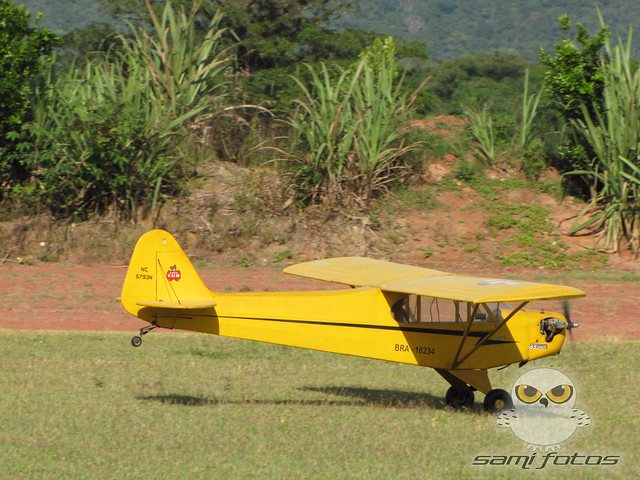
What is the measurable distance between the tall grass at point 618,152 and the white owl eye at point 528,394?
31.9 feet

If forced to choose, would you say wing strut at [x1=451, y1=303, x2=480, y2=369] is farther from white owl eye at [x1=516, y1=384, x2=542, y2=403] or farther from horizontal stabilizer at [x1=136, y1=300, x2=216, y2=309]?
horizontal stabilizer at [x1=136, y1=300, x2=216, y2=309]

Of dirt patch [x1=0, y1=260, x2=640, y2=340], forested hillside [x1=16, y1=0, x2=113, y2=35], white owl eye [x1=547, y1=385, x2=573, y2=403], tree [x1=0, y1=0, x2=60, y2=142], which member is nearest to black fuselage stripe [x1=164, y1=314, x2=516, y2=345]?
white owl eye [x1=547, y1=385, x2=573, y2=403]

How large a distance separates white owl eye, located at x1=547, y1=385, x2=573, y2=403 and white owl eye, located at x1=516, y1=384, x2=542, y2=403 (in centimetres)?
17

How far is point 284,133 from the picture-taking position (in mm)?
21219

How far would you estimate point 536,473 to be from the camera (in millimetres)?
7270

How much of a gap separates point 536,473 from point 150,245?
449 cm

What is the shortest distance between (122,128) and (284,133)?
467 centimetres

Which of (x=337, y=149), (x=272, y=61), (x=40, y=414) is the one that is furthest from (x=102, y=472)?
(x=272, y=61)

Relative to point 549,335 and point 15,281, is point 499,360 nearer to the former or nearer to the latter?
point 549,335

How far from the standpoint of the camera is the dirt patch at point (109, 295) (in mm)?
13555

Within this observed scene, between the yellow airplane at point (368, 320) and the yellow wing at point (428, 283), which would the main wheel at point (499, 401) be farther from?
the yellow wing at point (428, 283)

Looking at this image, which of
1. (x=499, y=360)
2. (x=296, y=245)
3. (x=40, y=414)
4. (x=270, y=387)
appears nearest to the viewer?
(x=40, y=414)

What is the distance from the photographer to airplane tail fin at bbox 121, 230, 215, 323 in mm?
8680

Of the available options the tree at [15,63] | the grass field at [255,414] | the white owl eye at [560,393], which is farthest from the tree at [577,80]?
the tree at [15,63]
